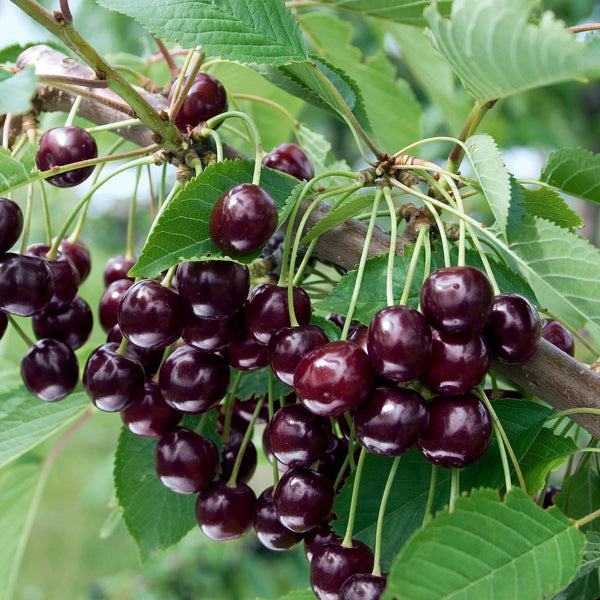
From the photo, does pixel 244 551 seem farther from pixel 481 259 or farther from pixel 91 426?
pixel 91 426

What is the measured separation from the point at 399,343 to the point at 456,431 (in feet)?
0.34

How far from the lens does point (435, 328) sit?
64 cm

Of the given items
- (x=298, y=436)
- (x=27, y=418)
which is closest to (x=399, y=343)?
(x=298, y=436)

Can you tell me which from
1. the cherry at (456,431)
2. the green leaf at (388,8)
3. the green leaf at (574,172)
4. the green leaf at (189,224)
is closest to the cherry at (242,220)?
the green leaf at (189,224)

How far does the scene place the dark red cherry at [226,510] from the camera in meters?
0.83

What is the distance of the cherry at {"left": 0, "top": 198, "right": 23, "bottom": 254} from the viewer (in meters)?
0.81

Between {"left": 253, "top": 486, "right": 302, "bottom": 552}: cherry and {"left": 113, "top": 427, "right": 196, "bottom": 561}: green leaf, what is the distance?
0.18 m

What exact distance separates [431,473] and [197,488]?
0.95 feet

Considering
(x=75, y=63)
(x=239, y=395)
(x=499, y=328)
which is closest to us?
(x=499, y=328)

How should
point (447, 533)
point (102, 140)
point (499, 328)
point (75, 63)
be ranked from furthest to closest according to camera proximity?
point (102, 140), point (75, 63), point (499, 328), point (447, 533)

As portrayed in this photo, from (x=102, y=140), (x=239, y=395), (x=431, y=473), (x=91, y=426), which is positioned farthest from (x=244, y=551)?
(x=91, y=426)

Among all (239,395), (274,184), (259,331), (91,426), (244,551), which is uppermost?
(274,184)

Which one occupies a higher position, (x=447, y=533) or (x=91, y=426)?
(x=447, y=533)

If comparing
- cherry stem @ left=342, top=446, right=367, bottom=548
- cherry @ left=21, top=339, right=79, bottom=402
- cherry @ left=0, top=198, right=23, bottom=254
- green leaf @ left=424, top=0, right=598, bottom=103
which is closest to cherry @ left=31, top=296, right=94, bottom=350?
cherry @ left=21, top=339, right=79, bottom=402
